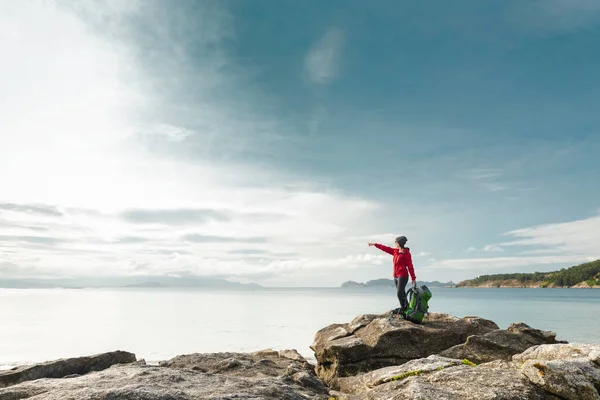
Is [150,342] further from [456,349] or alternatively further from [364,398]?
[364,398]

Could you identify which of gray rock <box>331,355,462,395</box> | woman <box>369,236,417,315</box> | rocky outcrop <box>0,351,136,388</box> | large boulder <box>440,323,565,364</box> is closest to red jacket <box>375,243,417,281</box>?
woman <box>369,236,417,315</box>

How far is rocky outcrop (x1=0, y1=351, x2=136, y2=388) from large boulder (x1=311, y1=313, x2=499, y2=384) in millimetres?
9627

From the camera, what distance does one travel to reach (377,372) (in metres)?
13.0

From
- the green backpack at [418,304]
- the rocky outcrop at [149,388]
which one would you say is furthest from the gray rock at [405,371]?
the green backpack at [418,304]

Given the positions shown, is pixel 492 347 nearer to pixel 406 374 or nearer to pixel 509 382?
pixel 406 374

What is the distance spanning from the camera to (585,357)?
34.9 feet

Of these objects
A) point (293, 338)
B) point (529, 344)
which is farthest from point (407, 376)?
point (293, 338)

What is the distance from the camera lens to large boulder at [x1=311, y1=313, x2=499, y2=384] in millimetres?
18344

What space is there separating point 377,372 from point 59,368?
12.4 m

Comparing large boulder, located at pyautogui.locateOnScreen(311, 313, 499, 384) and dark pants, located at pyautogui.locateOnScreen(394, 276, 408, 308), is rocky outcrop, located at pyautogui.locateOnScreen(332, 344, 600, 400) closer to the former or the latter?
large boulder, located at pyautogui.locateOnScreen(311, 313, 499, 384)

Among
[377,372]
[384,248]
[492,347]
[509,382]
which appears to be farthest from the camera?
[384,248]

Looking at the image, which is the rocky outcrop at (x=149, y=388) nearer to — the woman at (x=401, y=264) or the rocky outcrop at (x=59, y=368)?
the rocky outcrop at (x=59, y=368)

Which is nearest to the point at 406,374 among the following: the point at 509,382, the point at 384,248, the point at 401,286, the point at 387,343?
the point at 509,382

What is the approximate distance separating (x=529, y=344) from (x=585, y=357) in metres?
7.87
